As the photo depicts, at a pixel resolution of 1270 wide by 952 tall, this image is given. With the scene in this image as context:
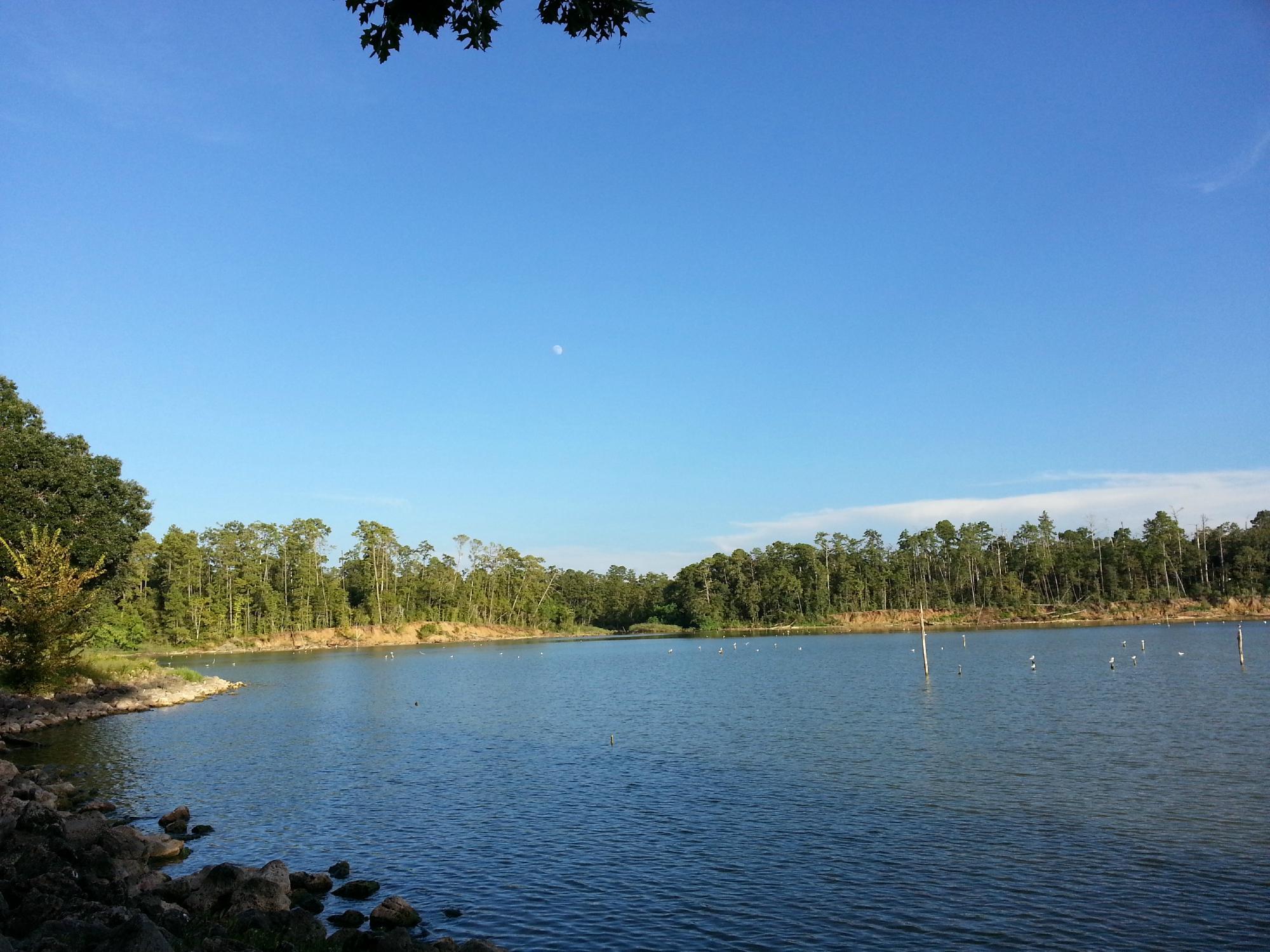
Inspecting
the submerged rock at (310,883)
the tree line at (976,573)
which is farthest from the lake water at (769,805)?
the tree line at (976,573)

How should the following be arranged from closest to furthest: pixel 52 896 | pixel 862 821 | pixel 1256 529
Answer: pixel 52 896
pixel 862 821
pixel 1256 529

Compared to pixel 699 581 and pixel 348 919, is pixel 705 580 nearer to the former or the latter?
pixel 699 581

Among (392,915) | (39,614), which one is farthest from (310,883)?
(39,614)

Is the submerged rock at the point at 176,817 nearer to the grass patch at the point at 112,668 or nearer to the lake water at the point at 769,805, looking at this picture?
the lake water at the point at 769,805

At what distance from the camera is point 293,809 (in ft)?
84.2

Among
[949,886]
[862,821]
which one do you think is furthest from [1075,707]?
[949,886]

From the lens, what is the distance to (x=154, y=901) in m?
13.7

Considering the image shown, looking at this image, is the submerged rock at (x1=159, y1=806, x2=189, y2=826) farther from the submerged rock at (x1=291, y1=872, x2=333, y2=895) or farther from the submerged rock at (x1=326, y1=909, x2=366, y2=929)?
the submerged rock at (x1=326, y1=909, x2=366, y2=929)

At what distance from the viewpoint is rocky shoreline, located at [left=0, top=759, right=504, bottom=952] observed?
1068cm

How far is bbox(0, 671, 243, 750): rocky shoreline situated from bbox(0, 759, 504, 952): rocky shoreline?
75.2 ft

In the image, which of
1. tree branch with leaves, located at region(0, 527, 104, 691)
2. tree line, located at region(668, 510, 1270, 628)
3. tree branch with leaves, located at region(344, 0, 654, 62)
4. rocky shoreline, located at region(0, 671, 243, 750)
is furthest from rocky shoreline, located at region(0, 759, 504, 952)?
tree line, located at region(668, 510, 1270, 628)

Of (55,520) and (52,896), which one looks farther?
(55,520)

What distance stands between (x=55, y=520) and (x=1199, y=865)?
209 feet

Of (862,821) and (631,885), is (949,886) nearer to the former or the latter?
(862,821)
